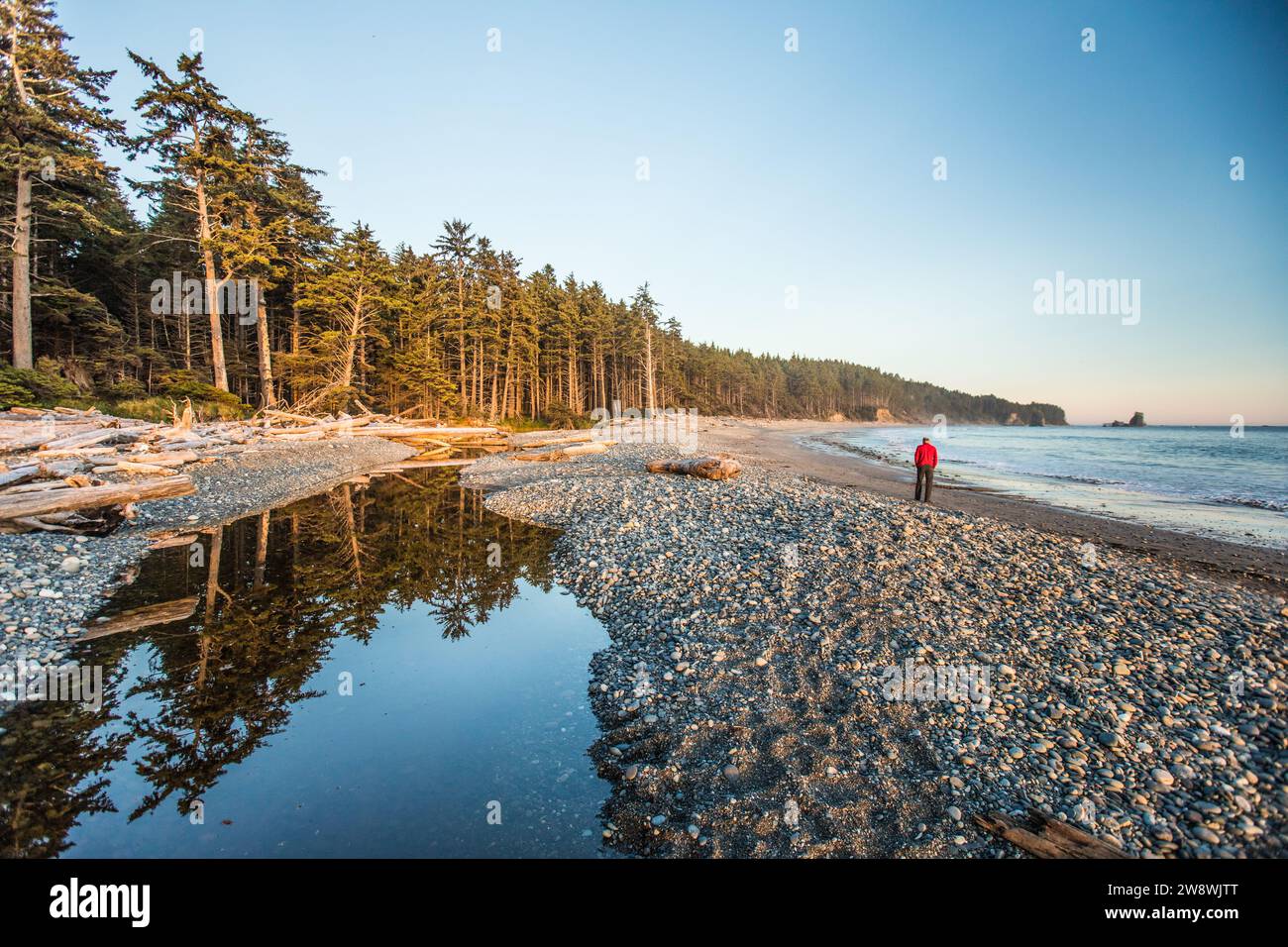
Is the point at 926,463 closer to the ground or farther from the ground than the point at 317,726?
farther from the ground

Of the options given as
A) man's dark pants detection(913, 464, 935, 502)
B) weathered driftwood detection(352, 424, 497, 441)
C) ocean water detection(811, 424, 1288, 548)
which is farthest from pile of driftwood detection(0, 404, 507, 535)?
ocean water detection(811, 424, 1288, 548)

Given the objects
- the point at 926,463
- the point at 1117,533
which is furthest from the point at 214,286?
the point at 1117,533

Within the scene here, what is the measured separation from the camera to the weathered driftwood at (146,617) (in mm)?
7688

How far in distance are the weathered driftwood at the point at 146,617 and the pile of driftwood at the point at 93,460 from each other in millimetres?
5553

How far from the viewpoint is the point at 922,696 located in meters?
5.92

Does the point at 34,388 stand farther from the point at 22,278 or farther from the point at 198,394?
the point at 198,394

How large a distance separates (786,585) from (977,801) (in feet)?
15.7

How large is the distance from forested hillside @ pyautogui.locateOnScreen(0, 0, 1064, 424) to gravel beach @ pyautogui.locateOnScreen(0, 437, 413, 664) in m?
11.3

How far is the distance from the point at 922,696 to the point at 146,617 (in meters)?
11.8

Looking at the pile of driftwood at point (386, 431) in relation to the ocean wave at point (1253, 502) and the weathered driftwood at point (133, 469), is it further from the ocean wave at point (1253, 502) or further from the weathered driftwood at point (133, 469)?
the ocean wave at point (1253, 502)

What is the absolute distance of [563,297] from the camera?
2451 inches

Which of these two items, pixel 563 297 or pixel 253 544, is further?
pixel 563 297
